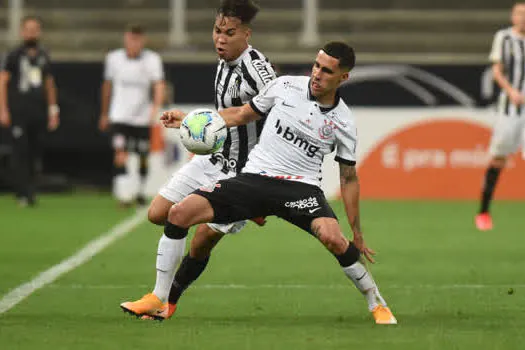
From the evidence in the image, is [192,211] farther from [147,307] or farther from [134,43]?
[134,43]

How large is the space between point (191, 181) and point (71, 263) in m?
2.89

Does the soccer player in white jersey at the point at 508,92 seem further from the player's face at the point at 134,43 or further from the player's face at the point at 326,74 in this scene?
the player's face at the point at 326,74

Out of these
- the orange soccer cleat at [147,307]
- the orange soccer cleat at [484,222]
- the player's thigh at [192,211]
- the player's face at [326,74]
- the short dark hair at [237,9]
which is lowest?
the orange soccer cleat at [484,222]

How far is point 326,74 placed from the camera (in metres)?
7.21

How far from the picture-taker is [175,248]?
7.33 meters

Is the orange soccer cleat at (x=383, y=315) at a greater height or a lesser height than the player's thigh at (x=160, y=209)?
lesser

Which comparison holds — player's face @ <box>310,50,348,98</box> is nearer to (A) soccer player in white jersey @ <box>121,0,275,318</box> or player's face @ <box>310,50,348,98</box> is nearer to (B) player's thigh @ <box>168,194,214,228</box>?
(A) soccer player in white jersey @ <box>121,0,275,318</box>

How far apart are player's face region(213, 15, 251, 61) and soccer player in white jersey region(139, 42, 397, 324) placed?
344 mm

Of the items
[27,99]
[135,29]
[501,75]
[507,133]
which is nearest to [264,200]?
[507,133]

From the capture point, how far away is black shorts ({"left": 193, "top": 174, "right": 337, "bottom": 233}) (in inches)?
283

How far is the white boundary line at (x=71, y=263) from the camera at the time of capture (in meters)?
8.26

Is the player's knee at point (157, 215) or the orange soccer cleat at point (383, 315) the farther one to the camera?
the player's knee at point (157, 215)

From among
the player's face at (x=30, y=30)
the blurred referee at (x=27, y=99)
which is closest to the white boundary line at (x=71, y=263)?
the blurred referee at (x=27, y=99)

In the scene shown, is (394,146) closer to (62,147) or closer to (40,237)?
(62,147)
